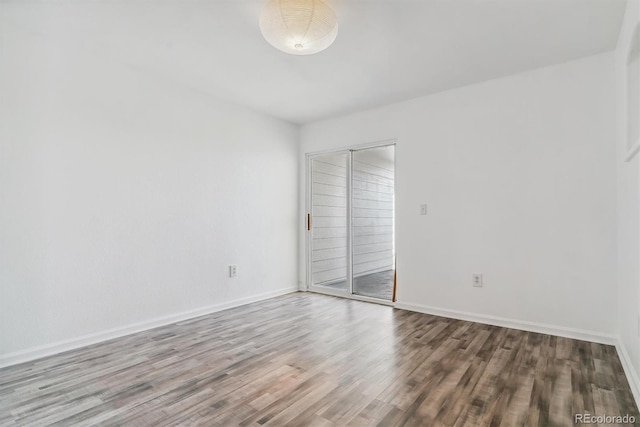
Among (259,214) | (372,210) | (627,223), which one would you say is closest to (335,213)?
(372,210)

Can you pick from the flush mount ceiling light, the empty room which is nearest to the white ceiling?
the empty room

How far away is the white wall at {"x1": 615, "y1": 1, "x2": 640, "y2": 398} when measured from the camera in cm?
199

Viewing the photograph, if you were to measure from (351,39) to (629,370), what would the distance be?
2998mm

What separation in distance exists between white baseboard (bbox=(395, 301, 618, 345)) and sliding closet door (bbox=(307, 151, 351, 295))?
1.27 m

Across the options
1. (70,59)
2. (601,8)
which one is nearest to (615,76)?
(601,8)

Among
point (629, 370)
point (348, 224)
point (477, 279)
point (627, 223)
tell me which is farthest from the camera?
point (348, 224)

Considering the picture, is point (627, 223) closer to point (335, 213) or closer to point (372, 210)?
point (335, 213)

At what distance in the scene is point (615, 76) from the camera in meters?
2.74

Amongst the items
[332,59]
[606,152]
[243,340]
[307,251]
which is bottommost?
[243,340]

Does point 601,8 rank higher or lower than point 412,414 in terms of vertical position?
higher

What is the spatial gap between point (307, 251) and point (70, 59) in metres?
3.39

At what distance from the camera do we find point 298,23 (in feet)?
6.64

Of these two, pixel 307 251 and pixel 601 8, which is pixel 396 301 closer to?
pixel 307 251

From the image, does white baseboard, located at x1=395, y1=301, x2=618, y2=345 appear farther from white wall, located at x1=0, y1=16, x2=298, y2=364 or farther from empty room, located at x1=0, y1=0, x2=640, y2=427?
white wall, located at x1=0, y1=16, x2=298, y2=364
